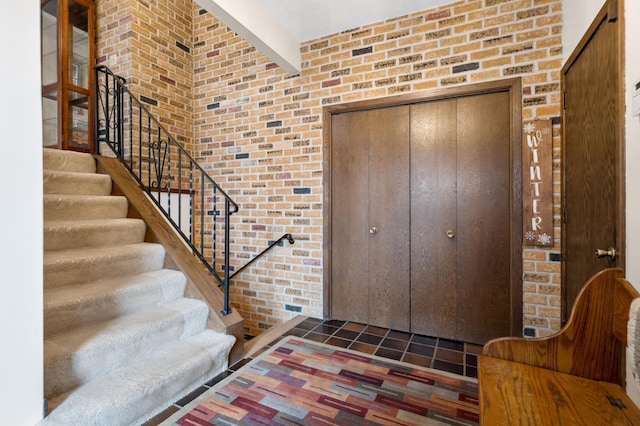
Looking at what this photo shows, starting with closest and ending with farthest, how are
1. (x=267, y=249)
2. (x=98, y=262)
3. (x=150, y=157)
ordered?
Result: (x=98, y=262), (x=267, y=249), (x=150, y=157)

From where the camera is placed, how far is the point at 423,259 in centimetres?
251

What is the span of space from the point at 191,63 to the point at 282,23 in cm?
155

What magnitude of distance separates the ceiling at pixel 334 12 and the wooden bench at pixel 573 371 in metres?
2.27

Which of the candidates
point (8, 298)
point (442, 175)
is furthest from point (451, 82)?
point (8, 298)

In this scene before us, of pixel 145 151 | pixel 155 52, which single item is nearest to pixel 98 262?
pixel 145 151

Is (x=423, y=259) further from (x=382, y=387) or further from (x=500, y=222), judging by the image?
(x=382, y=387)

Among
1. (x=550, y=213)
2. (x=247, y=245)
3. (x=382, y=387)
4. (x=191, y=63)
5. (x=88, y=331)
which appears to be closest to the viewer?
(x=88, y=331)

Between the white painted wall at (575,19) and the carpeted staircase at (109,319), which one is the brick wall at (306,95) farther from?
the carpeted staircase at (109,319)

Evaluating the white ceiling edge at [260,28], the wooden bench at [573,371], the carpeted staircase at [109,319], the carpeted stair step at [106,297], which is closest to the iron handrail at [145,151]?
the carpeted staircase at [109,319]

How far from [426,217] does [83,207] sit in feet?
8.66

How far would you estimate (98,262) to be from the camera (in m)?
2.00

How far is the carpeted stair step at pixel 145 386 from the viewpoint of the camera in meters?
1.32

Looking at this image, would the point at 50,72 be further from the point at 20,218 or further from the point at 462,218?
the point at 462,218

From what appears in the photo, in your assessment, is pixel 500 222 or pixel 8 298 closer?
pixel 8 298
